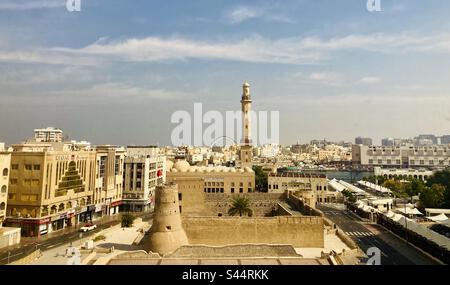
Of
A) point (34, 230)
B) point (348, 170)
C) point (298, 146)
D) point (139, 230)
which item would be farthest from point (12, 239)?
point (298, 146)

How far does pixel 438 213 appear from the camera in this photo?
107 ft

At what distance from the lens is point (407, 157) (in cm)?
10356

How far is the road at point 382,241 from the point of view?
21.1m

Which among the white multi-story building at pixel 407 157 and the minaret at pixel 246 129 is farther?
the white multi-story building at pixel 407 157

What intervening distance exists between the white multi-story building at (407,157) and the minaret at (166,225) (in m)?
98.3

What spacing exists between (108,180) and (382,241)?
26.2 meters

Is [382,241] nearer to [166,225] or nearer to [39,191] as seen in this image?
[166,225]

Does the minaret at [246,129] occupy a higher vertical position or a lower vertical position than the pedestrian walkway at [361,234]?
higher

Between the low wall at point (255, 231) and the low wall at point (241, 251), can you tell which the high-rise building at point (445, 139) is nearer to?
the low wall at point (255, 231)

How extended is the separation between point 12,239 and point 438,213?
118 feet

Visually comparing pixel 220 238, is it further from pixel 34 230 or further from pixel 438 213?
pixel 438 213

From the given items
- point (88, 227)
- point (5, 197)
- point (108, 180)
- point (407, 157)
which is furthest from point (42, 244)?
point (407, 157)

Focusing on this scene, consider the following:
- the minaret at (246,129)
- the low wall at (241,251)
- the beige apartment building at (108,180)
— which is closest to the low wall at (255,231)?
the low wall at (241,251)

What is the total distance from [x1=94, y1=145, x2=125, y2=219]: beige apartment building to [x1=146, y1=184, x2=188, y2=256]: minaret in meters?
16.6
